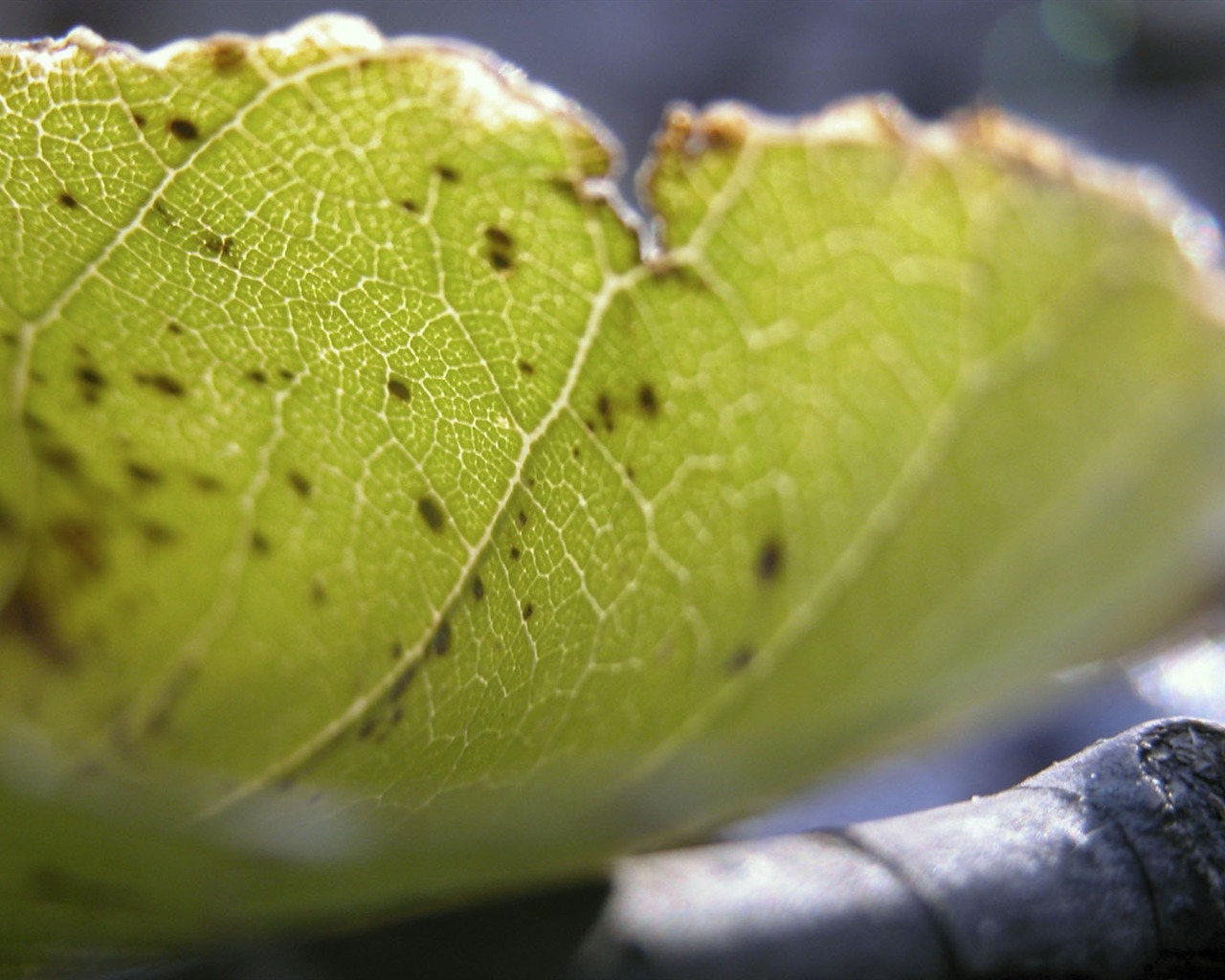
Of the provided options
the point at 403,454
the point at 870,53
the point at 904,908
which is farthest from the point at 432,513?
the point at 870,53

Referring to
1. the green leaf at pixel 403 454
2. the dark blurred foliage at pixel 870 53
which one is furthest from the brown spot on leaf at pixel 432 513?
the dark blurred foliage at pixel 870 53

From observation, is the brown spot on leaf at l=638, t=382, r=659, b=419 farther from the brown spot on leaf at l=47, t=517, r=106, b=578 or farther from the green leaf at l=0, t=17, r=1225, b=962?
the brown spot on leaf at l=47, t=517, r=106, b=578

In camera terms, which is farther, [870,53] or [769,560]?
→ [870,53]

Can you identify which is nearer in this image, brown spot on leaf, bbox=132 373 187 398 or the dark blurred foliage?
brown spot on leaf, bbox=132 373 187 398

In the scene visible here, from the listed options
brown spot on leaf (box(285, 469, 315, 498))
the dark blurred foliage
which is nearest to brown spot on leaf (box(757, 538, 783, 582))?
brown spot on leaf (box(285, 469, 315, 498))

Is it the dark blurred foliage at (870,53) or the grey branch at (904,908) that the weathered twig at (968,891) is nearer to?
the grey branch at (904,908)

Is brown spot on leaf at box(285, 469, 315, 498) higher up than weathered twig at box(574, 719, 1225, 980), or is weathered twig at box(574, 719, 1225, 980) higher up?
brown spot on leaf at box(285, 469, 315, 498)

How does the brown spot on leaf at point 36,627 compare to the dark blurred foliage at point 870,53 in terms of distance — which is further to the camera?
the dark blurred foliage at point 870,53

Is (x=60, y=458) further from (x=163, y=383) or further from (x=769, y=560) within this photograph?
(x=769, y=560)
